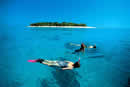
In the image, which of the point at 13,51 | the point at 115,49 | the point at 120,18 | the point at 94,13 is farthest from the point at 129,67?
the point at 13,51

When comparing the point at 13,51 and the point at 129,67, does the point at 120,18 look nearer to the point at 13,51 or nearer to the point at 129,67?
the point at 129,67

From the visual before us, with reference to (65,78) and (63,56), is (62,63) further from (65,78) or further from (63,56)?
(65,78)

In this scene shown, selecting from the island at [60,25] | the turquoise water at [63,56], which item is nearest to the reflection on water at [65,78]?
the turquoise water at [63,56]

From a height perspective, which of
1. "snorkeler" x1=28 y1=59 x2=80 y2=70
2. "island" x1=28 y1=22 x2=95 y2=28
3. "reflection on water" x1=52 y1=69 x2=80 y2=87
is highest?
"island" x1=28 y1=22 x2=95 y2=28

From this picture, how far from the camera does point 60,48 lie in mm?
1713

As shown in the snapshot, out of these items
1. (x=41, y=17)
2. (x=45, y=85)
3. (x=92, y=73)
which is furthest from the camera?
(x=41, y=17)

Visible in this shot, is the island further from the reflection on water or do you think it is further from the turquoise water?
the reflection on water

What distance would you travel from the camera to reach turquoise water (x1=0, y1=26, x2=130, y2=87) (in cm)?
156

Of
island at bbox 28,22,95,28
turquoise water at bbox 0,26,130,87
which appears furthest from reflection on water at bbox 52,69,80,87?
island at bbox 28,22,95,28

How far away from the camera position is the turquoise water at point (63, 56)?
156 cm

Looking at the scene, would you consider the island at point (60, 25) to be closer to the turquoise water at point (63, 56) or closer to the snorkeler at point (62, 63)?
the turquoise water at point (63, 56)

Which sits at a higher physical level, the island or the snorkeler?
the island

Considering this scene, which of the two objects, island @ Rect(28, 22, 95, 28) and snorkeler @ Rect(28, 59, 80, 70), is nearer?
snorkeler @ Rect(28, 59, 80, 70)

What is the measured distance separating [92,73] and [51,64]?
64 centimetres
